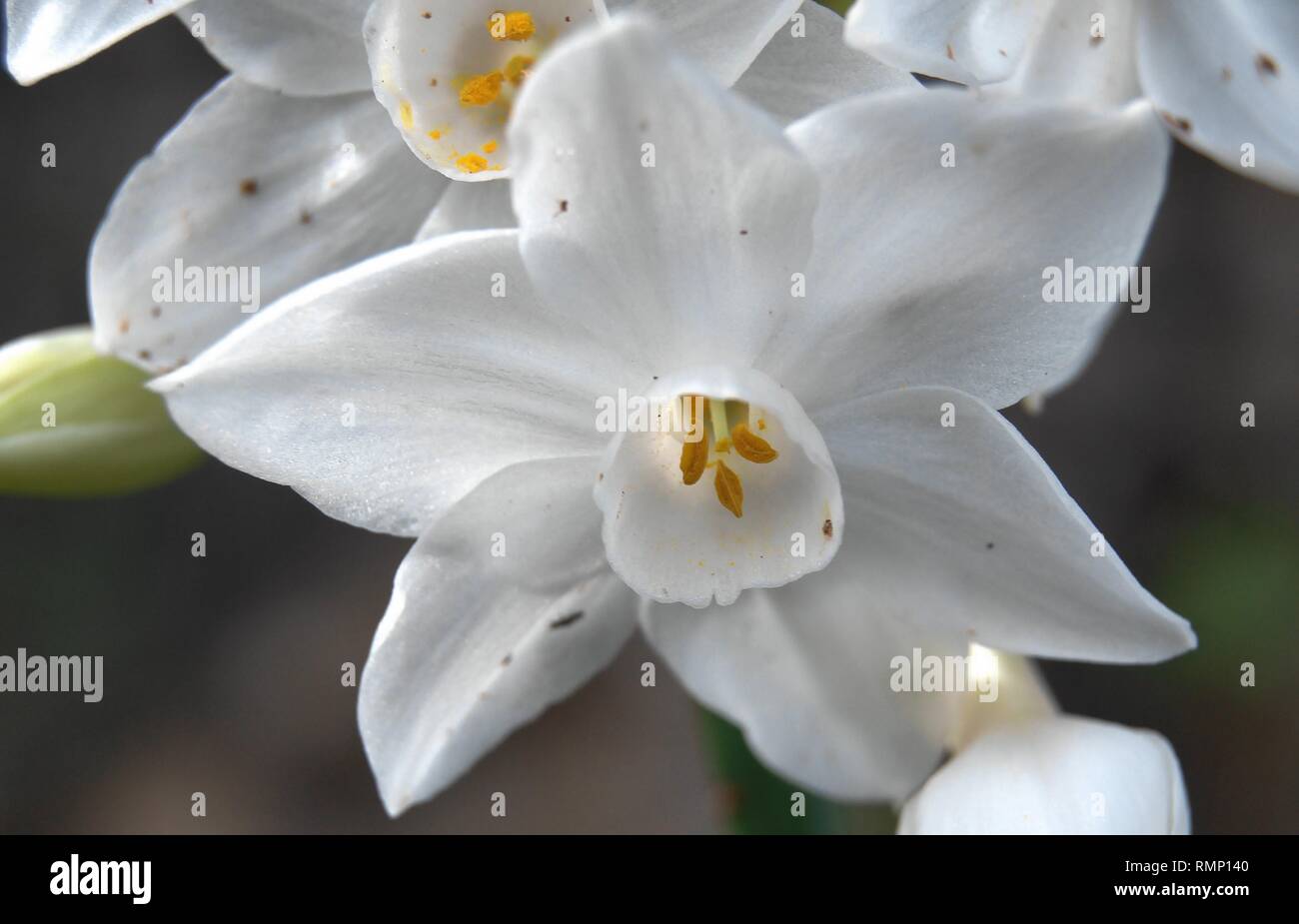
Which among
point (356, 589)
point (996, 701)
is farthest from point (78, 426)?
point (356, 589)

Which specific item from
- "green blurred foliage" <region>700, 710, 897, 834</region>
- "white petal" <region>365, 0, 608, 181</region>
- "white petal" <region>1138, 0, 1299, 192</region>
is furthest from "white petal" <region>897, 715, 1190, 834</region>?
"white petal" <region>365, 0, 608, 181</region>

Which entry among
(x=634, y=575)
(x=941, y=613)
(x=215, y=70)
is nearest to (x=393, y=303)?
(x=634, y=575)

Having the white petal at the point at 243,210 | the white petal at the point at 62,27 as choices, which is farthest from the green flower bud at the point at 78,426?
the white petal at the point at 62,27

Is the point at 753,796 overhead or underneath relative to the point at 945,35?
underneath

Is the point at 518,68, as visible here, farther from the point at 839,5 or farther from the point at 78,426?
the point at 78,426

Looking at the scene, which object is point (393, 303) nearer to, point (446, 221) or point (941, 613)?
point (446, 221)

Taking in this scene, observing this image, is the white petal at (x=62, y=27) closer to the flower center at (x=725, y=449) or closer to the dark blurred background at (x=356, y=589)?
the flower center at (x=725, y=449)
